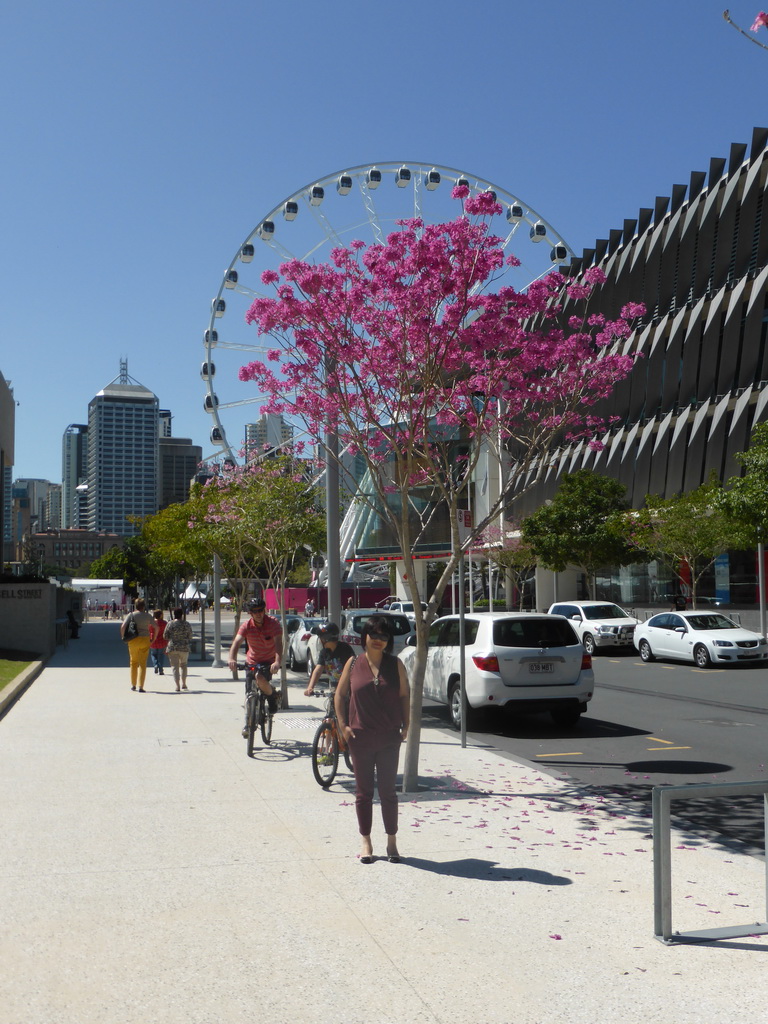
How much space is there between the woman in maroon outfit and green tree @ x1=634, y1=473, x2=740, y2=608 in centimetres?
2493

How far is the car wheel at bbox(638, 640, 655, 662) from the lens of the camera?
2707cm

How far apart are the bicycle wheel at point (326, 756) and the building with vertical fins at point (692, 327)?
26.0m

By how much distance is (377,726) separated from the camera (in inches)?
266

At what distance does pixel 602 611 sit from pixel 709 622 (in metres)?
5.83

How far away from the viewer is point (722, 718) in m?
14.9

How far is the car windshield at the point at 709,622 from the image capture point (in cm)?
2583

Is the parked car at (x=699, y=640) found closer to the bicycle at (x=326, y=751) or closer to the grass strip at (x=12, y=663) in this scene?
the grass strip at (x=12, y=663)

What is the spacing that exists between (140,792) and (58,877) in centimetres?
271

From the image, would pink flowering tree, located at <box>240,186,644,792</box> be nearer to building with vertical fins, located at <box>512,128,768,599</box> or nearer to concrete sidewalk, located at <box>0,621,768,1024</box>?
concrete sidewalk, located at <box>0,621,768,1024</box>

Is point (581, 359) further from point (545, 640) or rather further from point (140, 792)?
point (140, 792)

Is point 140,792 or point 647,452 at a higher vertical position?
point 647,452

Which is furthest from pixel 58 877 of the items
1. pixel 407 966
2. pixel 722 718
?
pixel 722 718

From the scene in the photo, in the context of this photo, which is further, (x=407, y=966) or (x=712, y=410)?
(x=712, y=410)

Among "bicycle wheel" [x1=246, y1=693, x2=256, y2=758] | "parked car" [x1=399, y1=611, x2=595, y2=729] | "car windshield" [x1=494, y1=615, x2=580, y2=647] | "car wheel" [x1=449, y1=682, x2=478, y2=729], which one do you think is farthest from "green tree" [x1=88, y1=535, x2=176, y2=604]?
"bicycle wheel" [x1=246, y1=693, x2=256, y2=758]
